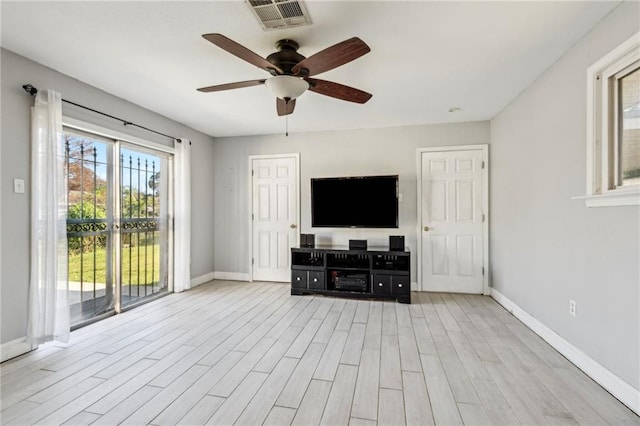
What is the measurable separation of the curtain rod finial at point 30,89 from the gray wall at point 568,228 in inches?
171

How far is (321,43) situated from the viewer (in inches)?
87.0

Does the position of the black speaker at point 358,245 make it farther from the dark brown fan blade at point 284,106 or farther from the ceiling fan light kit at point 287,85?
the ceiling fan light kit at point 287,85

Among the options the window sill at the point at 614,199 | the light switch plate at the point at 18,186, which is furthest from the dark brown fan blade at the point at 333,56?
the light switch plate at the point at 18,186

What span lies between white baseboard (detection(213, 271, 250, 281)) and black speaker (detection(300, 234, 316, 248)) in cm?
132

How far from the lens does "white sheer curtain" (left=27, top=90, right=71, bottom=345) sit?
2447 millimetres

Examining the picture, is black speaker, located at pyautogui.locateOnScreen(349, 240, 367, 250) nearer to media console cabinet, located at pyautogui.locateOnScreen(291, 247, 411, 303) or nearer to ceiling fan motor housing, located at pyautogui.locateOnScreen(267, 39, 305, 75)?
media console cabinet, located at pyautogui.locateOnScreen(291, 247, 411, 303)

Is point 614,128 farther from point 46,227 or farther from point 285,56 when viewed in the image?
point 46,227

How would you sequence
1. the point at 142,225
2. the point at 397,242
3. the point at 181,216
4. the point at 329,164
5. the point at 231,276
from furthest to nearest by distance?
the point at 231,276 < the point at 329,164 < the point at 181,216 < the point at 397,242 < the point at 142,225

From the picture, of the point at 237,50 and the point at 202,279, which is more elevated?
the point at 237,50

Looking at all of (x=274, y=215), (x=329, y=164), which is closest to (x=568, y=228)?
(x=329, y=164)

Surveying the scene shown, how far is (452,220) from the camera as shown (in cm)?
422

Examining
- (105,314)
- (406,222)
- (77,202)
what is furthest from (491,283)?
(77,202)

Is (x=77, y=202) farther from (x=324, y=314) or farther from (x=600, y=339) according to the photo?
(x=600, y=339)

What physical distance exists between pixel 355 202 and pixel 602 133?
2653 millimetres
